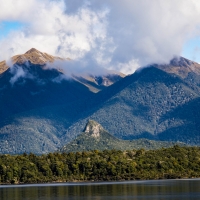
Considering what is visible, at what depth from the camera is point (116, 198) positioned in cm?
14988

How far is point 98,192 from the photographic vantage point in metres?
173

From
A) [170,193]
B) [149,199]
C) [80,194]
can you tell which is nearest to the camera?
[149,199]

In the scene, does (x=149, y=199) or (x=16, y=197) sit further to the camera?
(x=16, y=197)

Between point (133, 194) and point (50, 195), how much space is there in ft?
70.1

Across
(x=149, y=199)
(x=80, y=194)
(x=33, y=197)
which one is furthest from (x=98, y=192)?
(x=149, y=199)

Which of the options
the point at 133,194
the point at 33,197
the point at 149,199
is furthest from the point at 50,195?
the point at 149,199

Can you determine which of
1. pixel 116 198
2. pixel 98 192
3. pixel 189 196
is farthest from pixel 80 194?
pixel 189 196

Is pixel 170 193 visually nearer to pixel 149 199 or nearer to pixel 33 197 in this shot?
pixel 149 199

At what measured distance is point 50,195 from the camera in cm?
16700

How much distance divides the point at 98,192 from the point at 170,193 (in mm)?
22856

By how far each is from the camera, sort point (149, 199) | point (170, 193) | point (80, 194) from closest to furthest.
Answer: point (149, 199) → point (170, 193) → point (80, 194)

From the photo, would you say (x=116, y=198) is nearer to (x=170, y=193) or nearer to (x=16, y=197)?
(x=170, y=193)

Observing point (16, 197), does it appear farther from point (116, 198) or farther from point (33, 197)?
point (116, 198)

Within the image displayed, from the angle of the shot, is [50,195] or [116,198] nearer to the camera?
[116,198]
